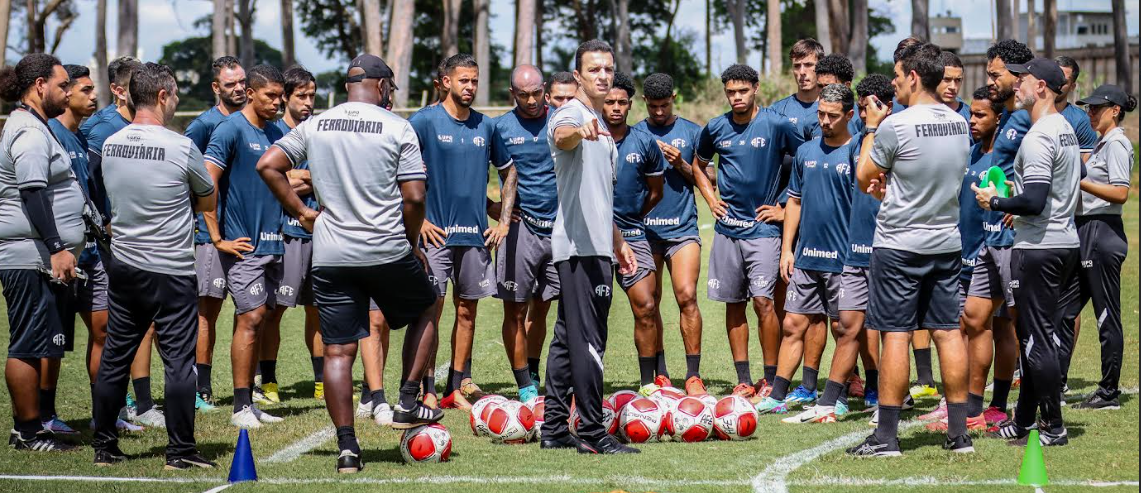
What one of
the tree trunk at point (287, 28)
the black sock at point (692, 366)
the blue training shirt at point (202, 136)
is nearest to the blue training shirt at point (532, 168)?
the black sock at point (692, 366)

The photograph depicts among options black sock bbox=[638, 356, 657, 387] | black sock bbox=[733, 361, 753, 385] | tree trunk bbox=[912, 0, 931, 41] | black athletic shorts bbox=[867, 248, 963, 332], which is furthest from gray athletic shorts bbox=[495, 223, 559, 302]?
tree trunk bbox=[912, 0, 931, 41]

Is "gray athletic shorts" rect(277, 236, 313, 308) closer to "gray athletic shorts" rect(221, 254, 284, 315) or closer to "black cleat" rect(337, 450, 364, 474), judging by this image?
"gray athletic shorts" rect(221, 254, 284, 315)

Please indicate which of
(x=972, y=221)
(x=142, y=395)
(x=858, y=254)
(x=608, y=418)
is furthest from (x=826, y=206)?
(x=142, y=395)

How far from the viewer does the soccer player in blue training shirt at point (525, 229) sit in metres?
9.88

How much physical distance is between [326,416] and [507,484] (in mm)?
2883

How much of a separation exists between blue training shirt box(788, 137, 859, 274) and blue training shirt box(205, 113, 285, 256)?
4256mm

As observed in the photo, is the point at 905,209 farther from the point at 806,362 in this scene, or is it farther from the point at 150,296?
the point at 150,296

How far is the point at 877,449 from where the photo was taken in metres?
7.43

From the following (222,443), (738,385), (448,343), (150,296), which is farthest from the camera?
(448,343)

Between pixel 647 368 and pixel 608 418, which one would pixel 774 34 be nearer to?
pixel 647 368

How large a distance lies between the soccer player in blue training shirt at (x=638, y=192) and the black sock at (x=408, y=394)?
254cm

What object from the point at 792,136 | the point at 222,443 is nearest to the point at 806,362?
the point at 792,136

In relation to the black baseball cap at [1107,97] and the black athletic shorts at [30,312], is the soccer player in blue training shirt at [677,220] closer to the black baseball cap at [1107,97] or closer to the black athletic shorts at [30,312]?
the black baseball cap at [1107,97]

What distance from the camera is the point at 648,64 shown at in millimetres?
66000
